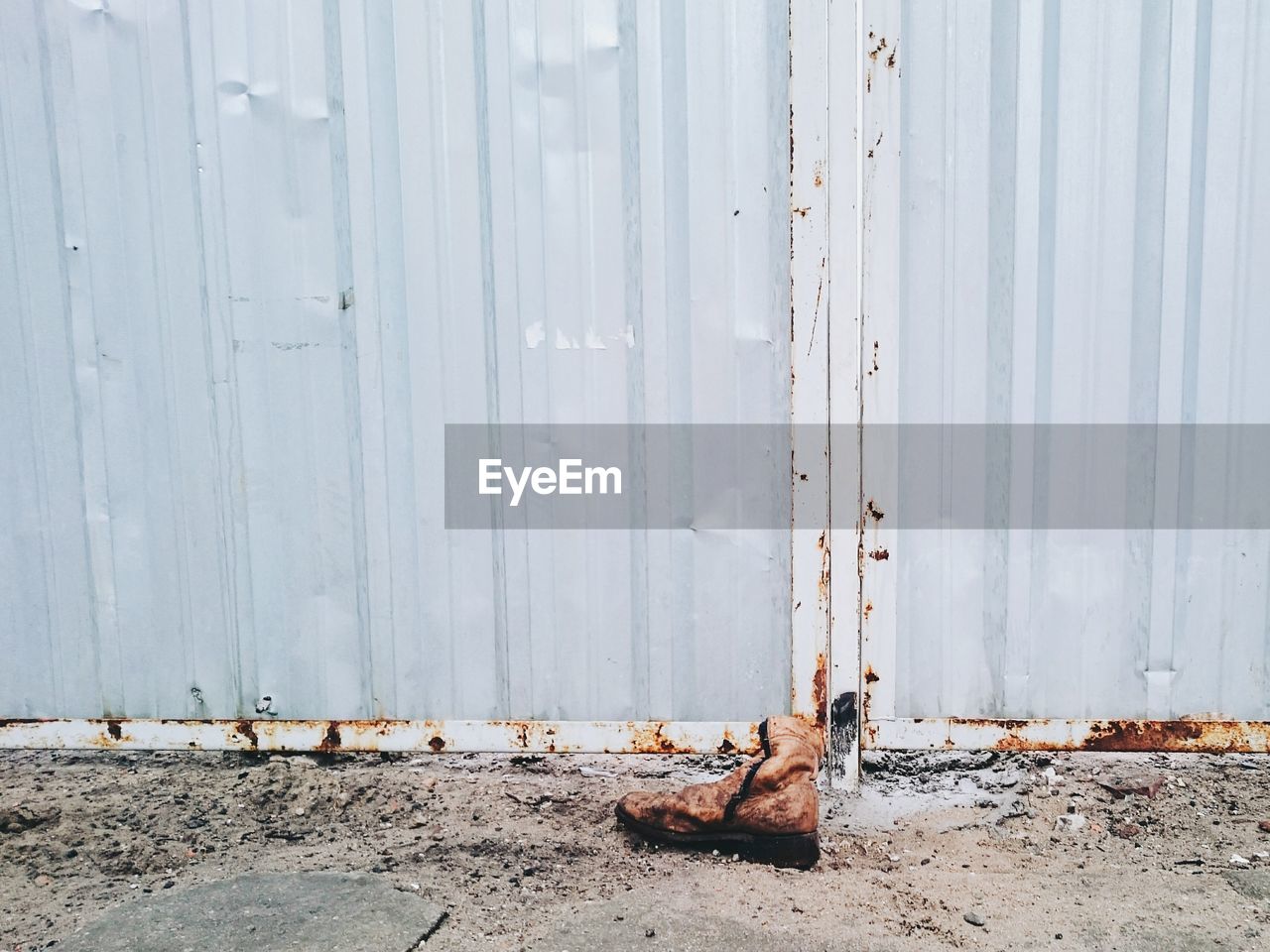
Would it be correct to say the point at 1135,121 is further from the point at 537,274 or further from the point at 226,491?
the point at 226,491

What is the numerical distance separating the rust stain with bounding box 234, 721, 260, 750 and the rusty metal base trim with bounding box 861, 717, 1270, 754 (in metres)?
1.55

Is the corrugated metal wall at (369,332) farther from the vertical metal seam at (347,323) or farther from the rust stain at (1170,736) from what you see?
the rust stain at (1170,736)

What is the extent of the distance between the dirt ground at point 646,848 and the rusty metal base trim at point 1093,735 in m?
0.06

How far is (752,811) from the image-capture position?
1.82 meters

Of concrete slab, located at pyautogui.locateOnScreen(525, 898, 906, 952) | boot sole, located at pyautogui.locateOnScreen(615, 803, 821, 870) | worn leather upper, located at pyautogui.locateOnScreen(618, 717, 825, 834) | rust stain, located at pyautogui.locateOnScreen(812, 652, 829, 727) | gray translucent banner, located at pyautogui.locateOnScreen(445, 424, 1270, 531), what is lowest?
concrete slab, located at pyautogui.locateOnScreen(525, 898, 906, 952)

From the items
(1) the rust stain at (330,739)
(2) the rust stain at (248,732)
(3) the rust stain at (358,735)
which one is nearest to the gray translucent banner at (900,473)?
(3) the rust stain at (358,735)

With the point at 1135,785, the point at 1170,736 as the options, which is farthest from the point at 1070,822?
the point at 1170,736

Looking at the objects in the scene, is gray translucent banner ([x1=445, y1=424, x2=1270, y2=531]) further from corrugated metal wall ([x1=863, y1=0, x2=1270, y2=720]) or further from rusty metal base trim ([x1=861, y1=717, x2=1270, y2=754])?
rusty metal base trim ([x1=861, y1=717, x2=1270, y2=754])

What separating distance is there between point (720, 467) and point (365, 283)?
90cm

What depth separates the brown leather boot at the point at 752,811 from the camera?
71.2 inches

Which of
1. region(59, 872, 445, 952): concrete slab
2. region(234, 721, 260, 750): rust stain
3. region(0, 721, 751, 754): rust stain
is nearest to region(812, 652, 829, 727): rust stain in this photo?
region(0, 721, 751, 754): rust stain

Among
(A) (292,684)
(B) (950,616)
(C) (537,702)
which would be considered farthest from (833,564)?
(A) (292,684)

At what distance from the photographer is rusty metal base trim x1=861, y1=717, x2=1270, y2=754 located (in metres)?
2.06

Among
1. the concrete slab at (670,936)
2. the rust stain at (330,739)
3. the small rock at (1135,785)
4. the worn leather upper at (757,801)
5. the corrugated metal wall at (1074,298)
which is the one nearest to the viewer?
the concrete slab at (670,936)
